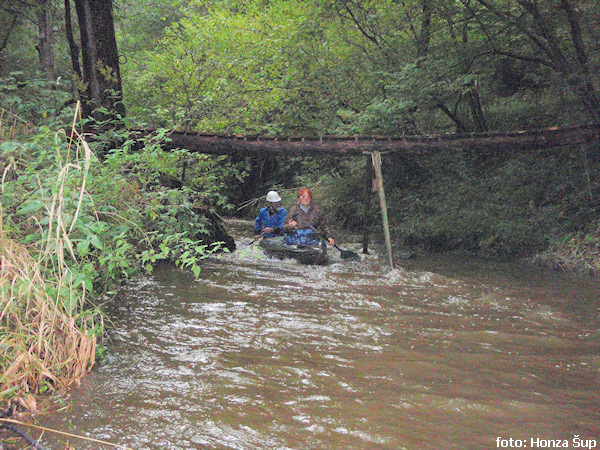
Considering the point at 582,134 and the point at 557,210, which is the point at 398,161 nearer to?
the point at 557,210

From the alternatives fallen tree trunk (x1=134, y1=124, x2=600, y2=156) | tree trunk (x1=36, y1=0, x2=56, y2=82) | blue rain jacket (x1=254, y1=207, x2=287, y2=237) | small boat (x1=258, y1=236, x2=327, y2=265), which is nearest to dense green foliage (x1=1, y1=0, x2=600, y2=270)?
tree trunk (x1=36, y1=0, x2=56, y2=82)

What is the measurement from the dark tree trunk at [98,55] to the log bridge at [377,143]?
1.20 m

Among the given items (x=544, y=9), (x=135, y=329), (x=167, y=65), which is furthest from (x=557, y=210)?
(x=167, y=65)

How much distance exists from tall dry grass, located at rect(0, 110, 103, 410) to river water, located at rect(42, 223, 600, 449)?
10.7 inches

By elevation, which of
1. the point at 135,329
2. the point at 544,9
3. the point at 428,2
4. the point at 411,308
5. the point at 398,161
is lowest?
the point at 411,308

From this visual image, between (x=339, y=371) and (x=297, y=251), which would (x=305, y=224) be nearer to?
(x=297, y=251)

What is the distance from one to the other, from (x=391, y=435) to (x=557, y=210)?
1086cm

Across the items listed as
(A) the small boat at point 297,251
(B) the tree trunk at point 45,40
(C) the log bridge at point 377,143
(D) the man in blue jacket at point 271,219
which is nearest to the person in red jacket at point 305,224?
(A) the small boat at point 297,251

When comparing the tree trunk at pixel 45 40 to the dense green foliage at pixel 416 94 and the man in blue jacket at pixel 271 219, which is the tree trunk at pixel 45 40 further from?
the man in blue jacket at pixel 271 219

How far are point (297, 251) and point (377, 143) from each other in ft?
10.3

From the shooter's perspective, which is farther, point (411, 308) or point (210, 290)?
point (210, 290)

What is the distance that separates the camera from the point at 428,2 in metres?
13.7

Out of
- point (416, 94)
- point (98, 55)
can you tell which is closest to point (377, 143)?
point (416, 94)

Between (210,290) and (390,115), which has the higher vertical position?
(390,115)
